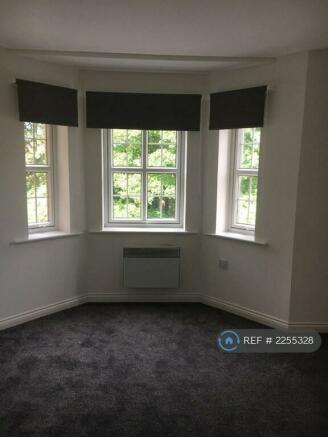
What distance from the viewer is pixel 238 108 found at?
384 centimetres

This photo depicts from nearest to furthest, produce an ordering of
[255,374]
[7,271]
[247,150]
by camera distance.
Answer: [255,374] → [7,271] → [247,150]

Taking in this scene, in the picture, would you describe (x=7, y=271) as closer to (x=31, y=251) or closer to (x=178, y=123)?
(x=31, y=251)

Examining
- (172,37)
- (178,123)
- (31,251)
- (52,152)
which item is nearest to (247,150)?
(178,123)

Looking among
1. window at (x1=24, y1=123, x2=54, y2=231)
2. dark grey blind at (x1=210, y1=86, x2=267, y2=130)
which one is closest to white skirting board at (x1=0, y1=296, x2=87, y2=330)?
window at (x1=24, y1=123, x2=54, y2=231)

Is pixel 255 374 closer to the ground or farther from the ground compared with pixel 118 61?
closer to the ground

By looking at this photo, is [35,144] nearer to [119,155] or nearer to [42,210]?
[42,210]

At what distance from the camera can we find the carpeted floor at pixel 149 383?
7.78 feet

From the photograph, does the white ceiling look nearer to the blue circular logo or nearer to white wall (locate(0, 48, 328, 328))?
white wall (locate(0, 48, 328, 328))

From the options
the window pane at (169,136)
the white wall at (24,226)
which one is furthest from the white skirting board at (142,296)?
the window pane at (169,136)

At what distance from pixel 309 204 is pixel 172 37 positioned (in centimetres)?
197

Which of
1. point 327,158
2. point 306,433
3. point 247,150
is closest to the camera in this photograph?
point 306,433

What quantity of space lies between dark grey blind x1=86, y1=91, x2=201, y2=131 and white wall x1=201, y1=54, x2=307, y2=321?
31 cm

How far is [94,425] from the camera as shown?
2.36 m

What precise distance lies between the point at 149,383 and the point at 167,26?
2.76 metres
